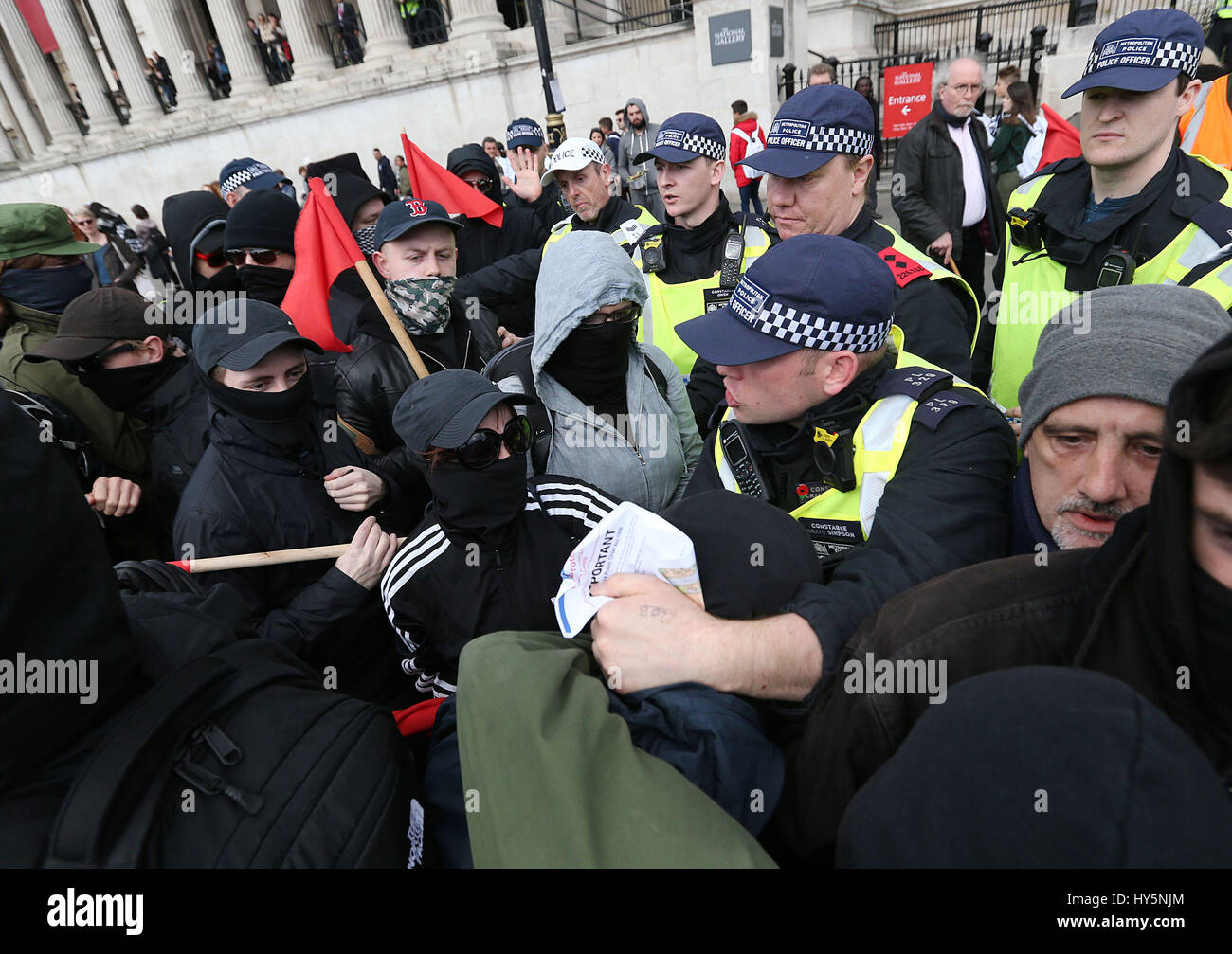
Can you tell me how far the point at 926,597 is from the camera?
1.21 m

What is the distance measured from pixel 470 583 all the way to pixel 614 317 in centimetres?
116

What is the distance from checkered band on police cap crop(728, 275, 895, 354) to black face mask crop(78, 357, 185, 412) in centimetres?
273

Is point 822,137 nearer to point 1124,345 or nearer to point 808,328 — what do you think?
point 808,328

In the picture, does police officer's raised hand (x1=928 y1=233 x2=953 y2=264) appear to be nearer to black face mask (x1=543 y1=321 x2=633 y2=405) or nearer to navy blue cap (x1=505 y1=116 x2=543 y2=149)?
black face mask (x1=543 y1=321 x2=633 y2=405)

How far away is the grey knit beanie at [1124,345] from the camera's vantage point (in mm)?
1380

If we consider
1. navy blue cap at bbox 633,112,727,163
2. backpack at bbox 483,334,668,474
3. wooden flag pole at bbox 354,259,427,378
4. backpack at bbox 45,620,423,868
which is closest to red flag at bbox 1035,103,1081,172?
navy blue cap at bbox 633,112,727,163

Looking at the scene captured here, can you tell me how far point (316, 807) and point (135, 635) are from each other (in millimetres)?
444

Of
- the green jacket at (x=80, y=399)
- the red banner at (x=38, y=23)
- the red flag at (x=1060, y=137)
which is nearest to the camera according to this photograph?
the green jacket at (x=80, y=399)

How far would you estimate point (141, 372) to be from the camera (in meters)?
3.07

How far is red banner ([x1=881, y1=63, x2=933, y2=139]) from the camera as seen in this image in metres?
10.9

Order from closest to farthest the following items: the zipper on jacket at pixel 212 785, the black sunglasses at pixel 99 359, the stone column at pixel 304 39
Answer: the zipper on jacket at pixel 212 785 → the black sunglasses at pixel 99 359 → the stone column at pixel 304 39

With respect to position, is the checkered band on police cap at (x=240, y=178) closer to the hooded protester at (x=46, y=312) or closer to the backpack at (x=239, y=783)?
the hooded protester at (x=46, y=312)

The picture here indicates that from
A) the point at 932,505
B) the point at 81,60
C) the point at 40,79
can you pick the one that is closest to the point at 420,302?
the point at 932,505

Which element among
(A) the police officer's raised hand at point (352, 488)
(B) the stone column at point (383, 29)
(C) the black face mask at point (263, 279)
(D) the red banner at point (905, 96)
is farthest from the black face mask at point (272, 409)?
(B) the stone column at point (383, 29)
